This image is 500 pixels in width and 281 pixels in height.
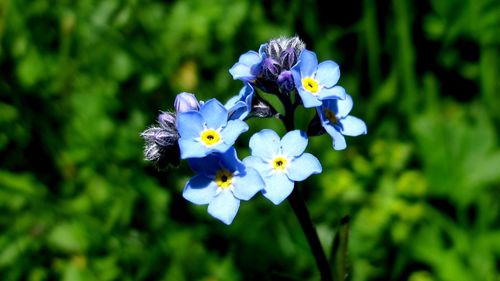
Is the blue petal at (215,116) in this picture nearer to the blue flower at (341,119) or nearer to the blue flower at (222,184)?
the blue flower at (222,184)

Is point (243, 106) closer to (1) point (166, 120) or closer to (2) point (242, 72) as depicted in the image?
(2) point (242, 72)

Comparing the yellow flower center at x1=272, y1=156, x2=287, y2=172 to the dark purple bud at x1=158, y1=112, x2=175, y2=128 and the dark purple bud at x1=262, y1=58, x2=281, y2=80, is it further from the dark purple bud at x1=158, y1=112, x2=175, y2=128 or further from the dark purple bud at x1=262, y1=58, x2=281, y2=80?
the dark purple bud at x1=158, y1=112, x2=175, y2=128

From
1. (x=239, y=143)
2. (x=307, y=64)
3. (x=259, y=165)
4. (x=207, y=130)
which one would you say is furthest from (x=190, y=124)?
(x=239, y=143)

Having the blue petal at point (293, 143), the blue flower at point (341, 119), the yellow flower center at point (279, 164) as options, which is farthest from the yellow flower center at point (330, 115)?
the yellow flower center at point (279, 164)

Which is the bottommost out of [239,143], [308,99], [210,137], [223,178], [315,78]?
[223,178]

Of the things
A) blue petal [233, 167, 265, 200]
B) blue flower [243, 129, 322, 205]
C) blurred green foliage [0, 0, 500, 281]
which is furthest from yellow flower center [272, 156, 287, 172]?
blurred green foliage [0, 0, 500, 281]

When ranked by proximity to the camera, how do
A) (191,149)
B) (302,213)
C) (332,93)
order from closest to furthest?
(191,149)
(332,93)
(302,213)

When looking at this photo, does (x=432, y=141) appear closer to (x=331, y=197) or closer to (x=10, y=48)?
(x=331, y=197)
